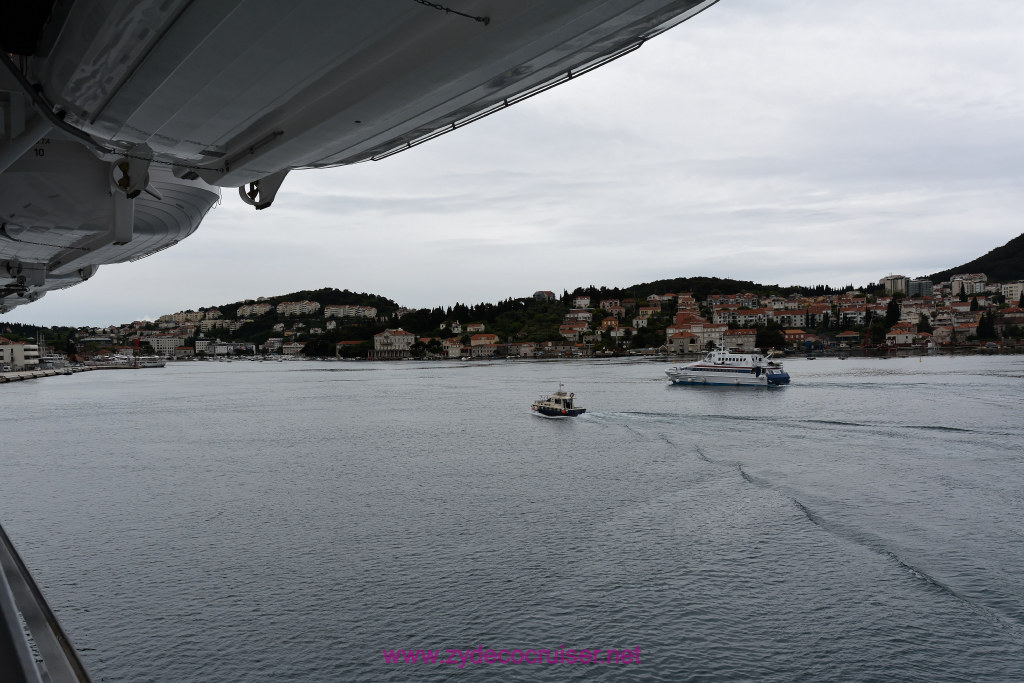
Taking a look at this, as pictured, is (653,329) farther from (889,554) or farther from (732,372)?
(889,554)

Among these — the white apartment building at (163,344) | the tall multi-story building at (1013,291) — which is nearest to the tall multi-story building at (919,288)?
the tall multi-story building at (1013,291)

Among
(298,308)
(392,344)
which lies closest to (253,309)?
(298,308)

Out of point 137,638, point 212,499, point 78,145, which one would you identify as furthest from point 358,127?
point 212,499

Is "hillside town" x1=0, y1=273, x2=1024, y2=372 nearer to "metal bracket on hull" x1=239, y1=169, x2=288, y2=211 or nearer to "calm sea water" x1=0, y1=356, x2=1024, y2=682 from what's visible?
"calm sea water" x1=0, y1=356, x2=1024, y2=682

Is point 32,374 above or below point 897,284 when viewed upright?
below

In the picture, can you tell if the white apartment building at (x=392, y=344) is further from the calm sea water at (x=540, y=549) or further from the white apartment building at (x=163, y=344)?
the calm sea water at (x=540, y=549)
